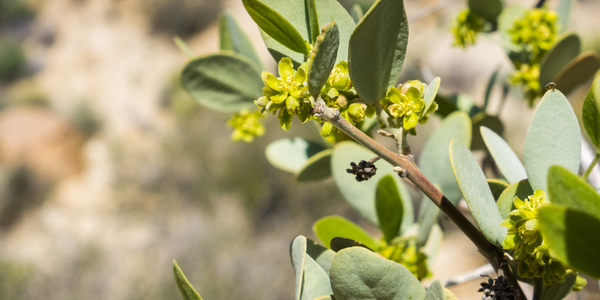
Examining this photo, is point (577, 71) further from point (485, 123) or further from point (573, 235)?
point (573, 235)

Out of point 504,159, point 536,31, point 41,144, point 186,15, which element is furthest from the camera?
point 186,15

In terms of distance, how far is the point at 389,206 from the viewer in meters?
0.62

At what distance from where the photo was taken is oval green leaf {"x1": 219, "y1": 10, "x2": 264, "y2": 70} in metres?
0.71

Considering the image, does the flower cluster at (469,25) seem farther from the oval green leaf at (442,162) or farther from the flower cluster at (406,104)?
the flower cluster at (406,104)

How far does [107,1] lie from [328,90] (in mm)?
11937

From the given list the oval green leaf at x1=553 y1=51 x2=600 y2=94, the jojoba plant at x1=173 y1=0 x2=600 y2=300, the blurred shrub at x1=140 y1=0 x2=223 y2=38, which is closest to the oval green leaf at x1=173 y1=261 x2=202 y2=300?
the jojoba plant at x1=173 y1=0 x2=600 y2=300

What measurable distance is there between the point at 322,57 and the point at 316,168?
0.41 metres

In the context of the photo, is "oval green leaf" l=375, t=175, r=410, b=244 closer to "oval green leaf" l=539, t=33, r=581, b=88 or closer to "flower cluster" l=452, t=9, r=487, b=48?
"oval green leaf" l=539, t=33, r=581, b=88

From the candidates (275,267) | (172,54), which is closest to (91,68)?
(172,54)

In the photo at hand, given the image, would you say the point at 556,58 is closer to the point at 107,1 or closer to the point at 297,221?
the point at 297,221

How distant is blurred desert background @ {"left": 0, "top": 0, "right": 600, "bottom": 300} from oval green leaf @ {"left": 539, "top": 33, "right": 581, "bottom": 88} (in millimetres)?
324

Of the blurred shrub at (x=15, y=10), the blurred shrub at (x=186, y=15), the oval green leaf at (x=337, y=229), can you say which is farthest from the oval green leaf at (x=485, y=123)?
the blurred shrub at (x=15, y=10)

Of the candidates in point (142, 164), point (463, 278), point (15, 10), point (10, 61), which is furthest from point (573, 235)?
point (15, 10)

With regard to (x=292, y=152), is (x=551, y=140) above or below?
below
